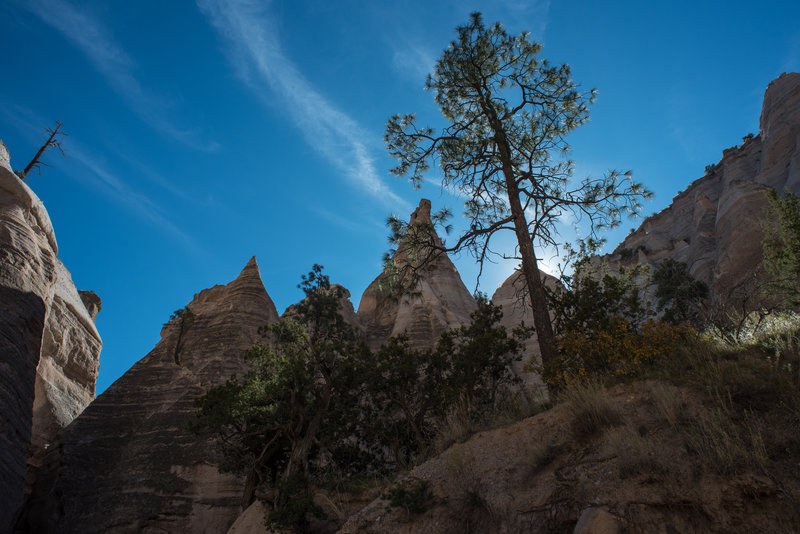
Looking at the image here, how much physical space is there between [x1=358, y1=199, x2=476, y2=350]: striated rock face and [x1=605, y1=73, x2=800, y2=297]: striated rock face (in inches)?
463

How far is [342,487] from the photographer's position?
33.4 feet

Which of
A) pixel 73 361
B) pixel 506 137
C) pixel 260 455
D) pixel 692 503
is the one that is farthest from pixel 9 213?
pixel 692 503

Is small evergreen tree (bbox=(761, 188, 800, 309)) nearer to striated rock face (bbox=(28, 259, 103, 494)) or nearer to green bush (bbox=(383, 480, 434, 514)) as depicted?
green bush (bbox=(383, 480, 434, 514))

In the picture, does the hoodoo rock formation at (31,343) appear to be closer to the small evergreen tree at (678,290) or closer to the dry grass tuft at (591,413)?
the dry grass tuft at (591,413)

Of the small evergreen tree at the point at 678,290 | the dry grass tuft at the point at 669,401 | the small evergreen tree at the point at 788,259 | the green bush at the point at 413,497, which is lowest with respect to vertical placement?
the green bush at the point at 413,497

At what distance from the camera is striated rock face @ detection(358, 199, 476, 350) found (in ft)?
92.7

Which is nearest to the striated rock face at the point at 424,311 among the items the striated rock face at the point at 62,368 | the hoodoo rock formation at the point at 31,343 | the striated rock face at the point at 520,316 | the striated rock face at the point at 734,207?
the striated rock face at the point at 520,316

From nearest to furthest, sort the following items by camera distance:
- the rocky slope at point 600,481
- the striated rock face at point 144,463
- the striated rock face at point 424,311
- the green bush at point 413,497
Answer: the rocky slope at point 600,481 → the green bush at point 413,497 → the striated rock face at point 144,463 → the striated rock face at point 424,311

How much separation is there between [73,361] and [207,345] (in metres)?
7.27

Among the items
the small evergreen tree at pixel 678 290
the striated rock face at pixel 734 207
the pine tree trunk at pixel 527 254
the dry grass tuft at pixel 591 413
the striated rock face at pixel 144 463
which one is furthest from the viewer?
the striated rock face at pixel 734 207

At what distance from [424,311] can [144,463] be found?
58.0 ft

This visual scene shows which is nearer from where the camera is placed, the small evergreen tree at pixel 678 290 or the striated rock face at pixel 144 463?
the striated rock face at pixel 144 463

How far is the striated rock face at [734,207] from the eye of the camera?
1359 inches

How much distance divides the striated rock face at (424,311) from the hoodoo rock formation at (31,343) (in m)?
15.0
